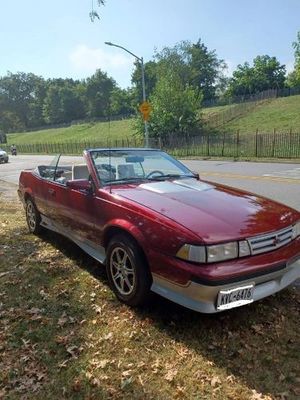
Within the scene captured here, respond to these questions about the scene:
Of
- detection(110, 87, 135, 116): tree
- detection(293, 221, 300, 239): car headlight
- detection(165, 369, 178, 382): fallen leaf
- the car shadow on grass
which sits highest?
detection(110, 87, 135, 116): tree

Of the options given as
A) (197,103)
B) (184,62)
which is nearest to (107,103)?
(184,62)

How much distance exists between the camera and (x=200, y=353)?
3.17 metres

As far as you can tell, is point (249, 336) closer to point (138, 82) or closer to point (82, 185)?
point (82, 185)

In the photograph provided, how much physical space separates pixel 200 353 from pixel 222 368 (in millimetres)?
237

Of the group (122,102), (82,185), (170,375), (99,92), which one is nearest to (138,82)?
(122,102)

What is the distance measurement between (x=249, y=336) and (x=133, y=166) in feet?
7.78

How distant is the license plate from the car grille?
31 cm

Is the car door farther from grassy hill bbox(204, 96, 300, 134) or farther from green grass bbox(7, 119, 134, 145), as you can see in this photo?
green grass bbox(7, 119, 134, 145)

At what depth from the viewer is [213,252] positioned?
311 cm

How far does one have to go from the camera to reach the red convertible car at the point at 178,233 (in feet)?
10.2

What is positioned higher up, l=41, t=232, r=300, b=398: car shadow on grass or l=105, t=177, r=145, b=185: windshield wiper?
l=105, t=177, r=145, b=185: windshield wiper

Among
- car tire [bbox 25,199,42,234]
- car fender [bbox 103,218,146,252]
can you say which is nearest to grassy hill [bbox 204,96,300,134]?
car tire [bbox 25,199,42,234]

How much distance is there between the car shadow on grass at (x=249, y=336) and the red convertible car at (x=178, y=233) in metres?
0.34

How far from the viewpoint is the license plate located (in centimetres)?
308
